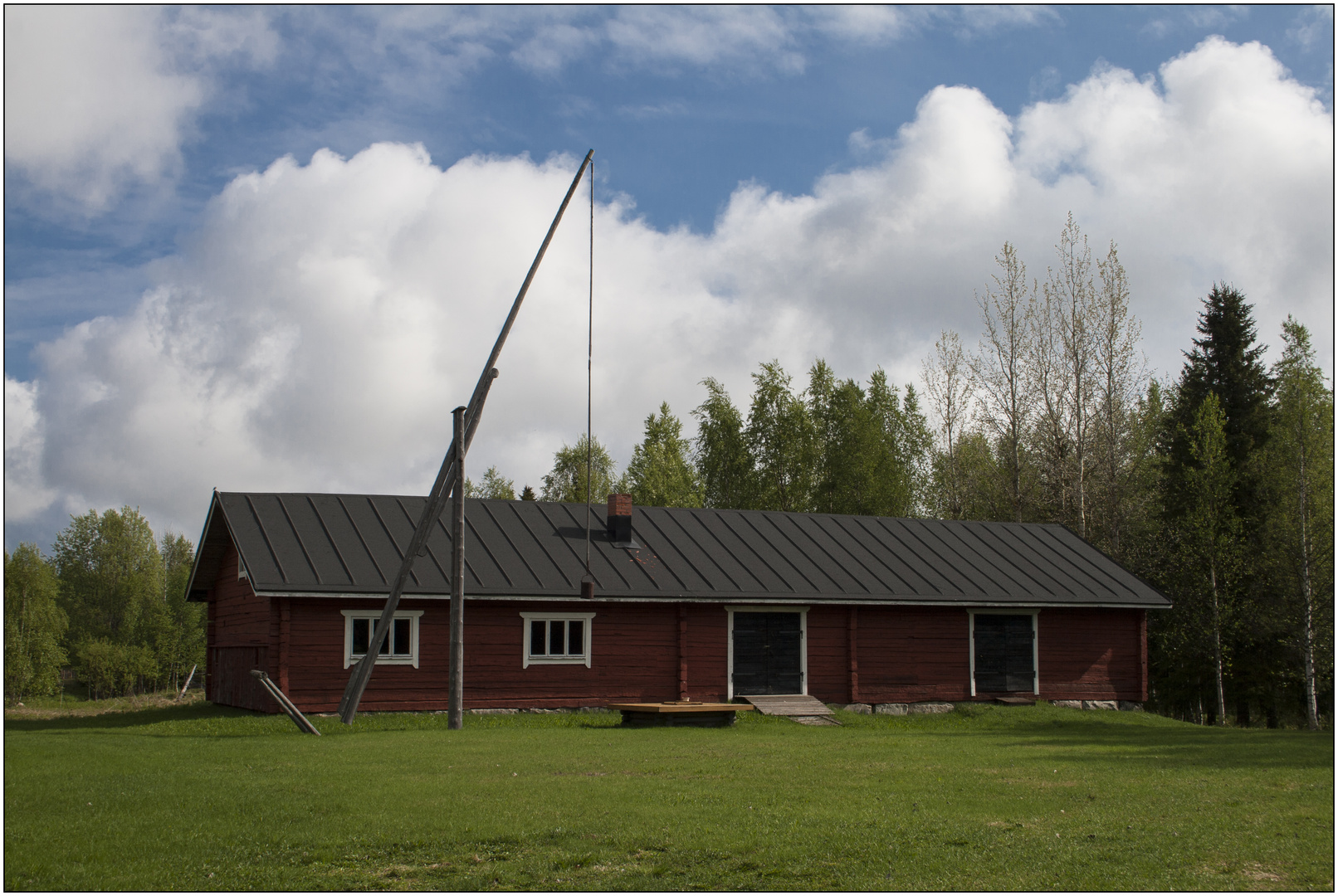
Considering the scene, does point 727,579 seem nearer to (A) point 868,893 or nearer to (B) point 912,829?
(B) point 912,829

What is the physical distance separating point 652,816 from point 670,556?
58.5ft

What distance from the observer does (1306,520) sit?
107ft

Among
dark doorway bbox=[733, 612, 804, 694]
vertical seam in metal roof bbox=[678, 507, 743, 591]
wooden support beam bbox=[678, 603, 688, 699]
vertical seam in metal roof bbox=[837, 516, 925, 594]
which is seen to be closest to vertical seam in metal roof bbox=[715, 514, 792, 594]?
vertical seam in metal roof bbox=[678, 507, 743, 591]

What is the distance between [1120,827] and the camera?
31.9 feet

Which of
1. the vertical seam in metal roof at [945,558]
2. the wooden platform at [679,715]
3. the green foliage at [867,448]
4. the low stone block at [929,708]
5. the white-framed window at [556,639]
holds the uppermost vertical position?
the green foliage at [867,448]

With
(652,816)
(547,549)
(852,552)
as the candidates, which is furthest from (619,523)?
(652,816)

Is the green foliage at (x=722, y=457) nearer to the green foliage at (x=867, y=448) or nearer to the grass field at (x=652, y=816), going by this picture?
the green foliage at (x=867, y=448)

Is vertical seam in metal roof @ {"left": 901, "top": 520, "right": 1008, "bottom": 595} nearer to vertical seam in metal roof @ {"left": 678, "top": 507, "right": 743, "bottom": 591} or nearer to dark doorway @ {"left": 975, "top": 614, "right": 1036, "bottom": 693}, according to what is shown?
dark doorway @ {"left": 975, "top": 614, "right": 1036, "bottom": 693}

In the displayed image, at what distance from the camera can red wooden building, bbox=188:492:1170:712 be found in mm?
24141

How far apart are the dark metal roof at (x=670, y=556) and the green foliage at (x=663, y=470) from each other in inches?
633

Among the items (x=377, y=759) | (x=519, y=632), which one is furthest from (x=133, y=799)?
(x=519, y=632)

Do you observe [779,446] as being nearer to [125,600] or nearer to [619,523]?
[619,523]

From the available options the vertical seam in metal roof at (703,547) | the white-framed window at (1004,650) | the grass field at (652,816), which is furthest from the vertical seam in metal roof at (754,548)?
the grass field at (652,816)

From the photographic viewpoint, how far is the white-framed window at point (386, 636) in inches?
945
